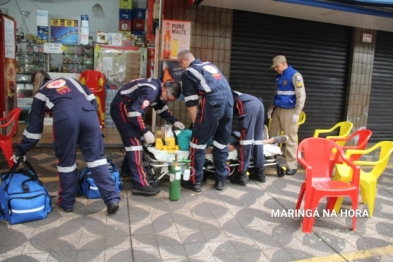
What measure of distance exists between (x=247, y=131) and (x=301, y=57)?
3394 mm

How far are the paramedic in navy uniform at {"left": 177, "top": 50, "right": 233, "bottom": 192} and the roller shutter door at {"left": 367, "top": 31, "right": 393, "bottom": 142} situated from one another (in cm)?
538

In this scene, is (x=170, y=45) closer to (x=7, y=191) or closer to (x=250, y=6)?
(x=250, y=6)

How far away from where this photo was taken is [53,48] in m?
9.55

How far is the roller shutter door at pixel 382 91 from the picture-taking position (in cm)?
835

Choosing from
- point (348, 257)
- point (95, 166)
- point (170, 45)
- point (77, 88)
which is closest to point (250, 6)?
point (170, 45)

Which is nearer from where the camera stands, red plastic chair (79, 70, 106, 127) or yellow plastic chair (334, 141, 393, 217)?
yellow plastic chair (334, 141, 393, 217)

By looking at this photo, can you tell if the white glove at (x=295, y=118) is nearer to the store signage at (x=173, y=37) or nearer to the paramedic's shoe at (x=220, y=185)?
the paramedic's shoe at (x=220, y=185)

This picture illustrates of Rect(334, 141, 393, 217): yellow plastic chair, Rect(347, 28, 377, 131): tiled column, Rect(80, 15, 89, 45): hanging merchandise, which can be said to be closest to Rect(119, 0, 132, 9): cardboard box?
Rect(80, 15, 89, 45): hanging merchandise

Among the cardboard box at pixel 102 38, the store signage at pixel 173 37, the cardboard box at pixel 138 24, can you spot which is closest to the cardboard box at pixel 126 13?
the cardboard box at pixel 138 24

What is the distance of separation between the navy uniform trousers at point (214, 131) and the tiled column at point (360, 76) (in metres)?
4.51

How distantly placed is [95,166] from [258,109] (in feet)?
8.26

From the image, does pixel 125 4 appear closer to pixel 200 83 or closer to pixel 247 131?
pixel 200 83

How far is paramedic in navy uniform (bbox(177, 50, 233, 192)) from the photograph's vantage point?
15.1 feet

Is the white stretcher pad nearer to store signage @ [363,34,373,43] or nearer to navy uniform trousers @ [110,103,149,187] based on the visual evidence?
navy uniform trousers @ [110,103,149,187]
